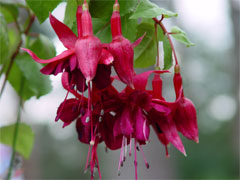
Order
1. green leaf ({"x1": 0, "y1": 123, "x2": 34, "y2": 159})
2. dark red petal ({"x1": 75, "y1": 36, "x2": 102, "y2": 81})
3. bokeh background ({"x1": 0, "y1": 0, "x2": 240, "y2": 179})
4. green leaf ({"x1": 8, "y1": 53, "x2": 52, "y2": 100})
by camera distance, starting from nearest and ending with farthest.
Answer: dark red petal ({"x1": 75, "y1": 36, "x2": 102, "y2": 81}) < green leaf ({"x1": 8, "y1": 53, "x2": 52, "y2": 100}) < green leaf ({"x1": 0, "y1": 123, "x2": 34, "y2": 159}) < bokeh background ({"x1": 0, "y1": 0, "x2": 240, "y2": 179})

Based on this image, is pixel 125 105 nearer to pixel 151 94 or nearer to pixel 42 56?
pixel 151 94

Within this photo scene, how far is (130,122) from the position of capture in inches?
16.9

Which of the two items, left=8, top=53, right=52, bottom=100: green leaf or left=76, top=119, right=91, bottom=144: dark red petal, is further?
left=8, top=53, right=52, bottom=100: green leaf

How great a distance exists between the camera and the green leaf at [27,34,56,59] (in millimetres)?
680

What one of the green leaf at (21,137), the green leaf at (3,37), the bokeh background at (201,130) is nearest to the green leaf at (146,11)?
the green leaf at (3,37)

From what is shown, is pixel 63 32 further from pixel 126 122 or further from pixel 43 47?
pixel 43 47

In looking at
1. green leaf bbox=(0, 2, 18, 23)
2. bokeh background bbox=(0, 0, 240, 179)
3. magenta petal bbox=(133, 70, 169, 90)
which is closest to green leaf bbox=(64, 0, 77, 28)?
magenta petal bbox=(133, 70, 169, 90)

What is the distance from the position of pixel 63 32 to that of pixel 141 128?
0.16 m

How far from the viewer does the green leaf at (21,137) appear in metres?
0.79

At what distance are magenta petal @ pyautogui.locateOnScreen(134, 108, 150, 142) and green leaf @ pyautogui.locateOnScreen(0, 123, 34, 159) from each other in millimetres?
434

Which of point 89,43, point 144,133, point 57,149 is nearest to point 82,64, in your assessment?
point 89,43

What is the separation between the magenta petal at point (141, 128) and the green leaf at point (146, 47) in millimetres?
175

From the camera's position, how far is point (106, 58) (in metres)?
0.36

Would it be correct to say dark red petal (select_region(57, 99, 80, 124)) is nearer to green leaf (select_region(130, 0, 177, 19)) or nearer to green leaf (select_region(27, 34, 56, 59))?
green leaf (select_region(130, 0, 177, 19))
